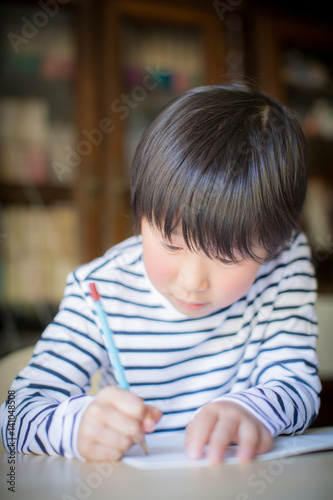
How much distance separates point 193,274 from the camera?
0.53 m

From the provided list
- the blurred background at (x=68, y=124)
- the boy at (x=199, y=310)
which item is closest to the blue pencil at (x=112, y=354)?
the boy at (x=199, y=310)

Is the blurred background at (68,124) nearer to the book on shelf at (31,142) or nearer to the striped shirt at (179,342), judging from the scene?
the book on shelf at (31,142)

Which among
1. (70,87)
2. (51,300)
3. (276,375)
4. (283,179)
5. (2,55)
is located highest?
(2,55)

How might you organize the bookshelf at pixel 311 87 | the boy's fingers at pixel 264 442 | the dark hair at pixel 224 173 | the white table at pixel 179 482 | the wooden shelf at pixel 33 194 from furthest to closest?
the bookshelf at pixel 311 87
the wooden shelf at pixel 33 194
the dark hair at pixel 224 173
the boy's fingers at pixel 264 442
the white table at pixel 179 482

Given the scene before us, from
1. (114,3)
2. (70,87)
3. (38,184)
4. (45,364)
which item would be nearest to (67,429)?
(45,364)

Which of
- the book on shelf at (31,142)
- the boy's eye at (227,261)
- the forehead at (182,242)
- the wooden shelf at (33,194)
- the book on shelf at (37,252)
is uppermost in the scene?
the book on shelf at (31,142)

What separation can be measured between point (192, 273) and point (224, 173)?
0.11 m

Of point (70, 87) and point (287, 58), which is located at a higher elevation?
point (287, 58)

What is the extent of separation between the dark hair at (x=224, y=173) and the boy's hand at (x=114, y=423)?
194mm

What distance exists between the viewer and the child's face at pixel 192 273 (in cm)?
54

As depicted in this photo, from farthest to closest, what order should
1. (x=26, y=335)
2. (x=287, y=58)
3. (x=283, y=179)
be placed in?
(x=287, y=58) → (x=26, y=335) → (x=283, y=179)

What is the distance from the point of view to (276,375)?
623 mm

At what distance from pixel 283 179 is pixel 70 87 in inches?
58.8

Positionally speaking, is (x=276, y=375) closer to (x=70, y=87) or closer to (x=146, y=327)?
(x=146, y=327)
